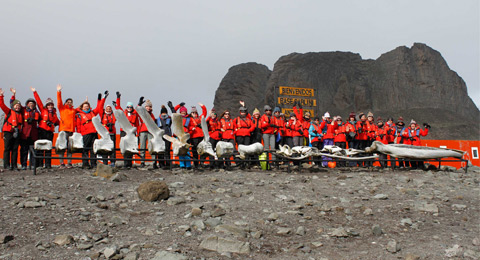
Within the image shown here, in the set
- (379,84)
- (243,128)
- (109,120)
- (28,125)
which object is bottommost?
(243,128)

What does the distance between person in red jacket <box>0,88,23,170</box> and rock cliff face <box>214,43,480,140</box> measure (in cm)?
4379

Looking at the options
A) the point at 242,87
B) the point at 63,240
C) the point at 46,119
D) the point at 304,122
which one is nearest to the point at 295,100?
the point at 304,122

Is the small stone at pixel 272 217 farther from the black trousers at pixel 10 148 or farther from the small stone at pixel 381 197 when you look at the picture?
the black trousers at pixel 10 148

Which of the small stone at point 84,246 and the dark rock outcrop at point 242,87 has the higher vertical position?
the dark rock outcrop at point 242,87

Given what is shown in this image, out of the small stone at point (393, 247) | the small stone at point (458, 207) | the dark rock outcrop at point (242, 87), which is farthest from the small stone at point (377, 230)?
the dark rock outcrop at point (242, 87)

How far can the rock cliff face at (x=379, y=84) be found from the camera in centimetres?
5269

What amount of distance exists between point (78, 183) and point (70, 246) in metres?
2.62

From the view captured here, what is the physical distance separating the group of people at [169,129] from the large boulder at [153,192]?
6.80 feet

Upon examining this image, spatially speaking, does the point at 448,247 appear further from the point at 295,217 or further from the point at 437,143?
the point at 437,143

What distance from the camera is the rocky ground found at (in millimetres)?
3779

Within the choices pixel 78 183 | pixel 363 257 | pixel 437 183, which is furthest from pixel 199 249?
pixel 437 183

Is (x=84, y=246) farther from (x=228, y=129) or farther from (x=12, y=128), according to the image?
(x=228, y=129)

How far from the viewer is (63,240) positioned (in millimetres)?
3812

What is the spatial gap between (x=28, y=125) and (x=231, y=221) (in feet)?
22.5
